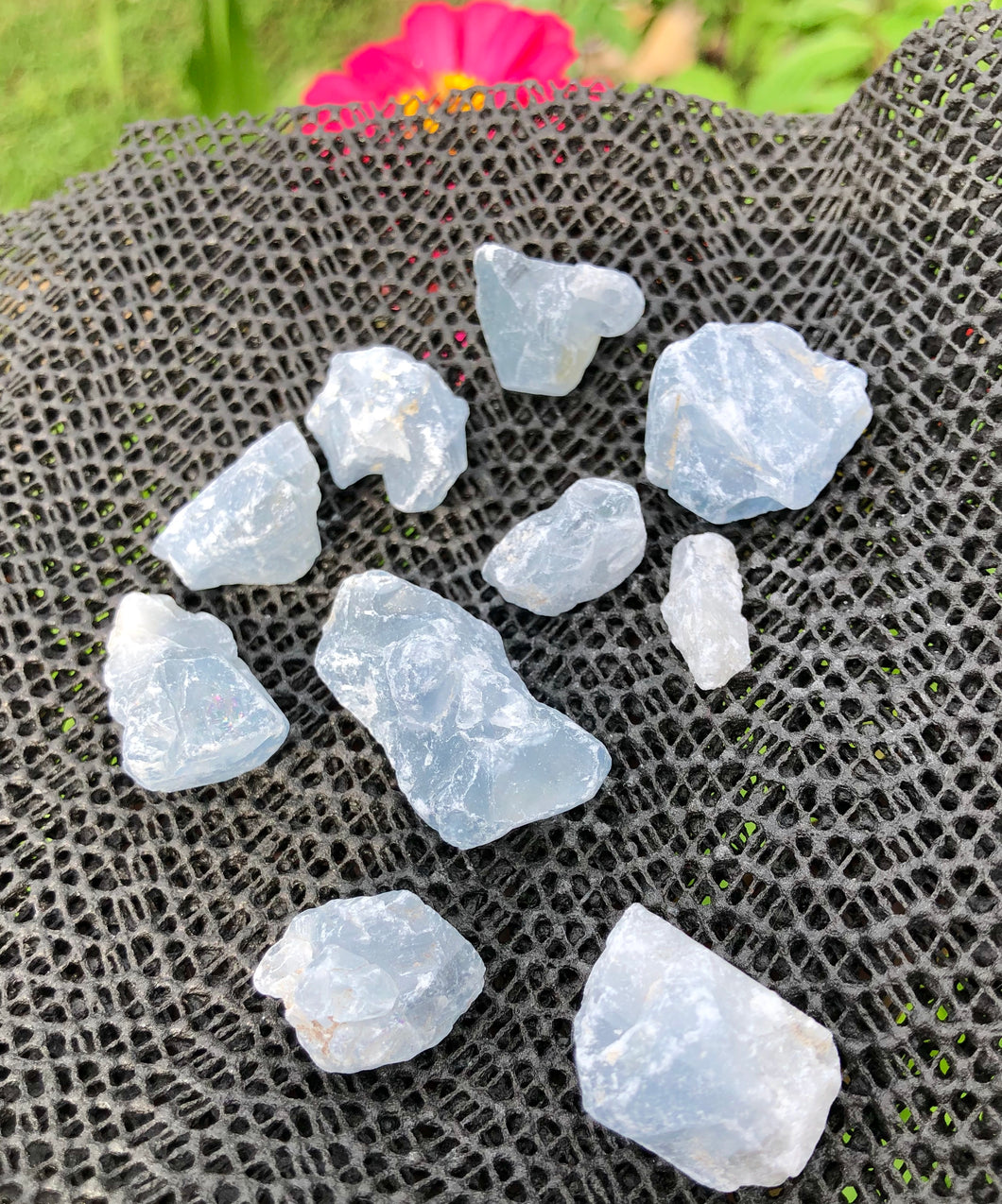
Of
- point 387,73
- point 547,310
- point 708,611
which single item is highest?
point 387,73

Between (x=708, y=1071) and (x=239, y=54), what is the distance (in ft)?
2.81

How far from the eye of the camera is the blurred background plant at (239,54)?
0.74 m

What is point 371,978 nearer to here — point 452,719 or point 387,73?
point 452,719

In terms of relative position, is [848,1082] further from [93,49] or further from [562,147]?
[93,49]

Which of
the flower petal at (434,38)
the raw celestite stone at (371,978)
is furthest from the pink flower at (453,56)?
the raw celestite stone at (371,978)

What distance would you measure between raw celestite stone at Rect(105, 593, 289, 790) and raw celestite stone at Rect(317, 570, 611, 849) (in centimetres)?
5

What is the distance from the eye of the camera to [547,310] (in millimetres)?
562

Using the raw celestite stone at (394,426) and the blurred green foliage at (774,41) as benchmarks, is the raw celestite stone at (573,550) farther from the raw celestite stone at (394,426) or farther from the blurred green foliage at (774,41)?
the blurred green foliage at (774,41)

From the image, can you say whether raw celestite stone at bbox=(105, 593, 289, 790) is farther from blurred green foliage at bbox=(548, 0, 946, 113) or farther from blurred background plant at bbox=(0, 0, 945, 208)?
blurred green foliage at bbox=(548, 0, 946, 113)

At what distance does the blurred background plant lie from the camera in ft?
2.43

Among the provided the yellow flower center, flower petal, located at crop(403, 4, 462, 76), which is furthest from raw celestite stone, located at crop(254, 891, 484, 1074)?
flower petal, located at crop(403, 4, 462, 76)

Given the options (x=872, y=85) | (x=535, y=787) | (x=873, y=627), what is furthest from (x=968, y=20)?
(x=535, y=787)

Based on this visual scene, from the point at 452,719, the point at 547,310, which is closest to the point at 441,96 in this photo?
the point at 547,310

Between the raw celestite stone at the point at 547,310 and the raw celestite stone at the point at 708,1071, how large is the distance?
353 millimetres
